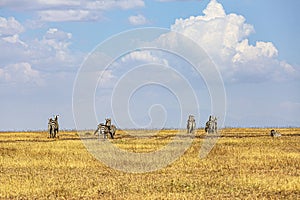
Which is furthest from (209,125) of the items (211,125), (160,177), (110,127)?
(160,177)

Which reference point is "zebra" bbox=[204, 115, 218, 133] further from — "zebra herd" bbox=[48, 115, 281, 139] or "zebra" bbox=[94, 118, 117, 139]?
"zebra" bbox=[94, 118, 117, 139]

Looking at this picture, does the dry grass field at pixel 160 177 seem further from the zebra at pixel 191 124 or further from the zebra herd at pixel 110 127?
the zebra at pixel 191 124

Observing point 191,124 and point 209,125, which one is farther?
point 191,124

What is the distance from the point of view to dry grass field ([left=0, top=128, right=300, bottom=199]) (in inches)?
768

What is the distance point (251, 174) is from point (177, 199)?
23.6ft

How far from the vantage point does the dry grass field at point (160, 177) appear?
19.5 meters

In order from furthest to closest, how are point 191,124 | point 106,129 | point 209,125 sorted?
point 191,124 → point 209,125 → point 106,129

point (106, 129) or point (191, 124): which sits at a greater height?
point (191, 124)

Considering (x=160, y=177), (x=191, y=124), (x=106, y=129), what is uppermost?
(x=191, y=124)

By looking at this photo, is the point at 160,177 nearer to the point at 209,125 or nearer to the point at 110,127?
the point at 110,127

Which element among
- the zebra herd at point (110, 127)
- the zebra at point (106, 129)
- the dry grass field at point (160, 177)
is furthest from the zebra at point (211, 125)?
the dry grass field at point (160, 177)

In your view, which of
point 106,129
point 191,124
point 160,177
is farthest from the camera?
point 191,124

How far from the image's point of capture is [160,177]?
23828 millimetres

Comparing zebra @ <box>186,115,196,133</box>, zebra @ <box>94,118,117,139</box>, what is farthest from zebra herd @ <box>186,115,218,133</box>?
zebra @ <box>94,118,117,139</box>
